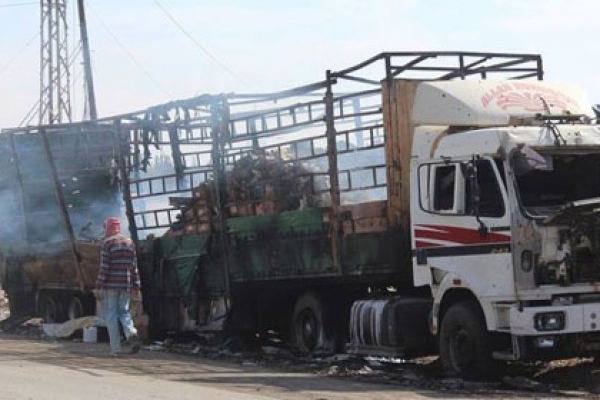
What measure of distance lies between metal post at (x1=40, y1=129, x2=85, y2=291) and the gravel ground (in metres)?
2.84

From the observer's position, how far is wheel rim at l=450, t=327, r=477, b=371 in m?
10.6

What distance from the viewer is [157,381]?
1094 cm

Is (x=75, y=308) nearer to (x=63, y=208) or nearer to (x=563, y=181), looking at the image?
(x=63, y=208)

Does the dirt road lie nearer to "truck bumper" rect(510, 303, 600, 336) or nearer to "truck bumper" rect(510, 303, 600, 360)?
"truck bumper" rect(510, 303, 600, 360)

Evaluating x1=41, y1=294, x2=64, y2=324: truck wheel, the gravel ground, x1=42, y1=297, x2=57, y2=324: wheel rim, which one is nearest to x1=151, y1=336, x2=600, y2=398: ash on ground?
the gravel ground

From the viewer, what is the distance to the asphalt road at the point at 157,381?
9891mm

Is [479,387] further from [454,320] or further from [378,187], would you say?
[378,187]

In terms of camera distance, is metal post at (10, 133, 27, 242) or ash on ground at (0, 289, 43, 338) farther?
ash on ground at (0, 289, 43, 338)

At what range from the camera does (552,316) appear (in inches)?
394

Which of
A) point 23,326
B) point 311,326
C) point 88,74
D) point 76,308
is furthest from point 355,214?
point 88,74

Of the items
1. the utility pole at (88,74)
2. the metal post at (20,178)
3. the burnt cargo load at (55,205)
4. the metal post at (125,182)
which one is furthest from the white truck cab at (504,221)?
the utility pole at (88,74)

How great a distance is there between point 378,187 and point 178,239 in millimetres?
4528

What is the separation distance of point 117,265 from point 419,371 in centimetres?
418

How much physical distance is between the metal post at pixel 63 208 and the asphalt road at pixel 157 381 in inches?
135
